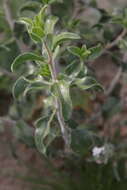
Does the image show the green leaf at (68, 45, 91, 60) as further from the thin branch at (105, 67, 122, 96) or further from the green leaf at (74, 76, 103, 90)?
the thin branch at (105, 67, 122, 96)

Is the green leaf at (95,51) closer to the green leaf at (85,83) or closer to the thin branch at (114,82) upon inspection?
the green leaf at (85,83)

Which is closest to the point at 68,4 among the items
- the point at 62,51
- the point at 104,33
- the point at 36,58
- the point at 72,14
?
the point at 72,14

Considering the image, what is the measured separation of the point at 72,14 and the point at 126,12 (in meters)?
0.36

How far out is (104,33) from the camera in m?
1.54

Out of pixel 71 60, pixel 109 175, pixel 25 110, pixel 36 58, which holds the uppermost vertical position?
pixel 36 58

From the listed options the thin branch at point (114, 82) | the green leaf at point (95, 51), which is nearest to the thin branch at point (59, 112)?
the green leaf at point (95, 51)

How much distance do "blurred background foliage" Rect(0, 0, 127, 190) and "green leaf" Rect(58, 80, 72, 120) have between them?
24cm

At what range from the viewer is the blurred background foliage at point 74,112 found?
1.49 metres

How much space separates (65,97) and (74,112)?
767 mm

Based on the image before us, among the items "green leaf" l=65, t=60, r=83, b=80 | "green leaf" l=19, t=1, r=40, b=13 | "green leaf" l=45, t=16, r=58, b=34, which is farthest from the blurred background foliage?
"green leaf" l=45, t=16, r=58, b=34

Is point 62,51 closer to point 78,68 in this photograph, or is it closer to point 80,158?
point 78,68

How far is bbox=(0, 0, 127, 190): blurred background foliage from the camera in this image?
1.49 metres

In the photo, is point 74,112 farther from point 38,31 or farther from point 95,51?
point 38,31

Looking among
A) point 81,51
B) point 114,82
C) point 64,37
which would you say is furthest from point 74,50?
point 114,82
